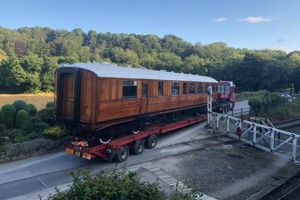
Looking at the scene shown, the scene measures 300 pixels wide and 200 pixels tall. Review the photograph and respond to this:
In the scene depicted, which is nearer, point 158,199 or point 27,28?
point 158,199

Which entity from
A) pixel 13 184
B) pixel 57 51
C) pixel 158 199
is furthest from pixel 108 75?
pixel 57 51

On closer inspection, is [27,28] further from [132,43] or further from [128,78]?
[128,78]

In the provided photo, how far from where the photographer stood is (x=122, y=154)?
1425cm

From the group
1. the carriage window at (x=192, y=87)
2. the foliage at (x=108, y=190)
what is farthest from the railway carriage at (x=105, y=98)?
the foliage at (x=108, y=190)

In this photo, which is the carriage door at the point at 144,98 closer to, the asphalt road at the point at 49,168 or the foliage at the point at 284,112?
the asphalt road at the point at 49,168

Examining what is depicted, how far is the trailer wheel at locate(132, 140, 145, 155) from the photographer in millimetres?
15172

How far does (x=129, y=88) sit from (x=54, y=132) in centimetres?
404

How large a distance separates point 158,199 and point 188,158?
34.0ft

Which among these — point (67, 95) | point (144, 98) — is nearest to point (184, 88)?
point (144, 98)

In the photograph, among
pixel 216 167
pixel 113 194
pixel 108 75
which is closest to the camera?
pixel 113 194

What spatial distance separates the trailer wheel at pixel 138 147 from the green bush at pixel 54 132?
134 inches

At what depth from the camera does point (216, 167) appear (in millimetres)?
14531

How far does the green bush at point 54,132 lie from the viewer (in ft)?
50.2

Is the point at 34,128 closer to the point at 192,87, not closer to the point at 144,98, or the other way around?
the point at 144,98
